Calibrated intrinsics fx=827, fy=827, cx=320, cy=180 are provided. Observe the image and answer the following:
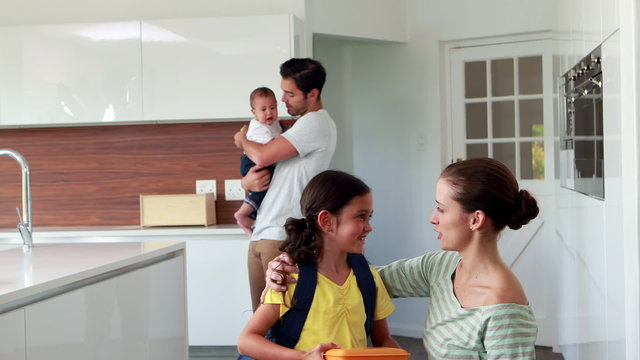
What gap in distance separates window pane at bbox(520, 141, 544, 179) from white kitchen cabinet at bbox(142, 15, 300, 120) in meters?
1.75

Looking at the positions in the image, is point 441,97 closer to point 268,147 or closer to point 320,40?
point 320,40

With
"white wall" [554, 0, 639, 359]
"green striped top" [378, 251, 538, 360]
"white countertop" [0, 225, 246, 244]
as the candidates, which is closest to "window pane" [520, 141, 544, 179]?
"white wall" [554, 0, 639, 359]

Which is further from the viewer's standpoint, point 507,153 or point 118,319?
point 507,153

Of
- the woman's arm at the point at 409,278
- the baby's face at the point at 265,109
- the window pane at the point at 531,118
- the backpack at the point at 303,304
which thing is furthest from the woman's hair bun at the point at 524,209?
the window pane at the point at 531,118

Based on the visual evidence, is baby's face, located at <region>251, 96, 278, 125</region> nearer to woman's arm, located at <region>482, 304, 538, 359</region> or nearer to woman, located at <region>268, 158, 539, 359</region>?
woman, located at <region>268, 158, 539, 359</region>

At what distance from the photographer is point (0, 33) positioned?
4.70 meters

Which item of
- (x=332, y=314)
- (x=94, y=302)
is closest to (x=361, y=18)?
(x=94, y=302)

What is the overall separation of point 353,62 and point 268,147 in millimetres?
2601

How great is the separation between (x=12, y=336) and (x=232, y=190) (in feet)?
9.83

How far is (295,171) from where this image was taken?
327cm

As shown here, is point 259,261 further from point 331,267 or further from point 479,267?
point 479,267

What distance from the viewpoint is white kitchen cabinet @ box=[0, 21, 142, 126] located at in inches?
181

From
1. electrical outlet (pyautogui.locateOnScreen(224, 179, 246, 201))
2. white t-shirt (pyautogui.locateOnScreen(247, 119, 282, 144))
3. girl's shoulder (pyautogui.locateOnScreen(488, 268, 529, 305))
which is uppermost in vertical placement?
white t-shirt (pyautogui.locateOnScreen(247, 119, 282, 144))

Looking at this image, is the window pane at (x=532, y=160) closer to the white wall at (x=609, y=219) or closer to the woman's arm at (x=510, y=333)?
A: the white wall at (x=609, y=219)
